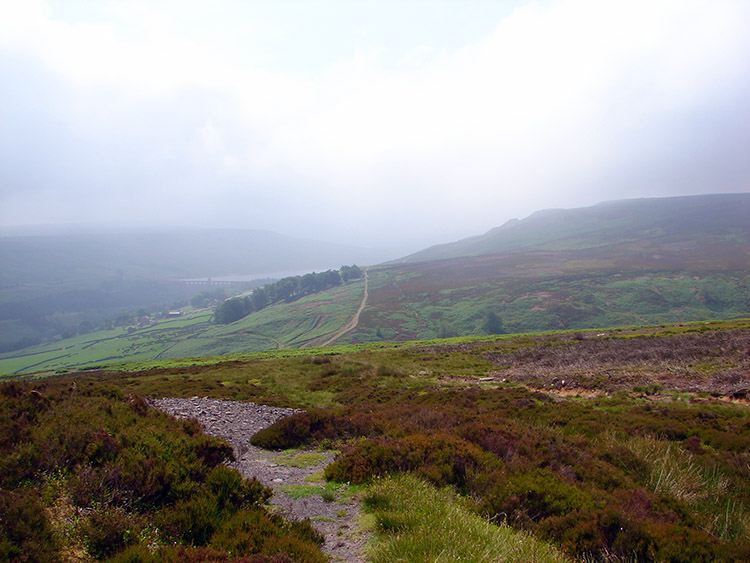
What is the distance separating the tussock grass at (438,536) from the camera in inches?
175

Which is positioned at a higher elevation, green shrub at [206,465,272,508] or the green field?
green shrub at [206,465,272,508]

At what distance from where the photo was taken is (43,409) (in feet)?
26.5

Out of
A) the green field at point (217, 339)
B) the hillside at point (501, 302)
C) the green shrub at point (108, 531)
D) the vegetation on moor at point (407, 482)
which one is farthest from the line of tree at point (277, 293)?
the green shrub at point (108, 531)

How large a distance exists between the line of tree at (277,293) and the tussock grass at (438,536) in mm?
137918

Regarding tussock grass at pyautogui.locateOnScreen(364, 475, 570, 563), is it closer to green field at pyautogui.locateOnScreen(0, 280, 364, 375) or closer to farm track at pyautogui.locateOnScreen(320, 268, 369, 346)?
farm track at pyautogui.locateOnScreen(320, 268, 369, 346)

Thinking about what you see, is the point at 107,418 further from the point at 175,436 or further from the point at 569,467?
the point at 569,467

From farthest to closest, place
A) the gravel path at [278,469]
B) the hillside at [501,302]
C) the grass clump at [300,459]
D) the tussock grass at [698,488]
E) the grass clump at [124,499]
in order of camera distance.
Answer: the hillside at [501,302], the grass clump at [300,459], the tussock grass at [698,488], the gravel path at [278,469], the grass clump at [124,499]

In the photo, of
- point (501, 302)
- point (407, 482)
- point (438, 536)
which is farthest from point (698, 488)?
point (501, 302)

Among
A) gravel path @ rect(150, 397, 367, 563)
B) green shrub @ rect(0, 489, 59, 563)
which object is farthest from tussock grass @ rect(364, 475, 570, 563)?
green shrub @ rect(0, 489, 59, 563)

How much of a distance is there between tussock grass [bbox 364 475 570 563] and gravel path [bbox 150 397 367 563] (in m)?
0.45

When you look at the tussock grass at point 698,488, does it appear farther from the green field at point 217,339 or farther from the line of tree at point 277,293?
the line of tree at point 277,293

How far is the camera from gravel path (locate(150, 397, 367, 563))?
18.0 feet

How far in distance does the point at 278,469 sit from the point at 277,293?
148 meters

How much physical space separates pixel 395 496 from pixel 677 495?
18.8 feet
